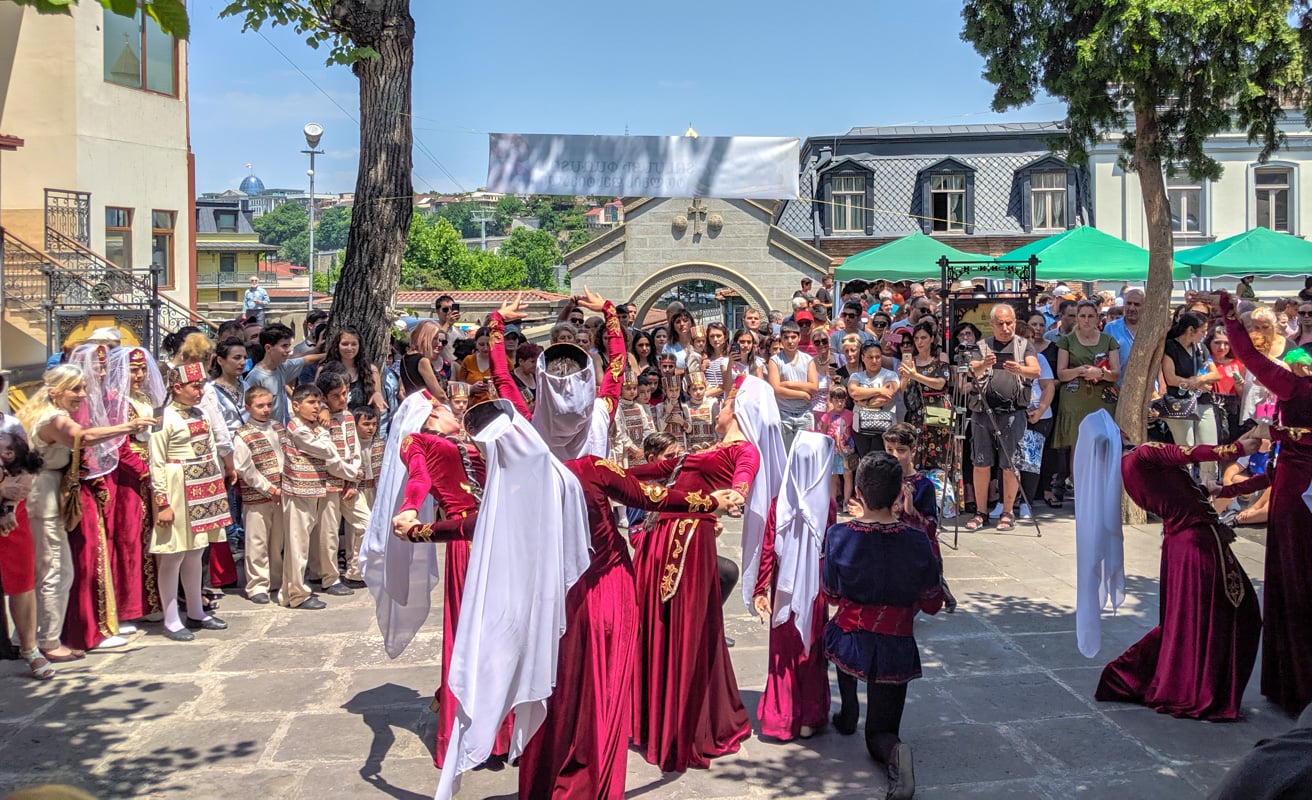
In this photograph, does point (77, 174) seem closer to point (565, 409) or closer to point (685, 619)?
point (565, 409)

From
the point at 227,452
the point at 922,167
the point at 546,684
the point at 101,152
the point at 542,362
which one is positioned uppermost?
the point at 922,167

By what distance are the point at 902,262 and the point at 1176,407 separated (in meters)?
7.28

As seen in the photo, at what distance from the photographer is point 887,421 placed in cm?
1038

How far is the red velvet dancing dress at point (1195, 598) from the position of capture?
571 cm

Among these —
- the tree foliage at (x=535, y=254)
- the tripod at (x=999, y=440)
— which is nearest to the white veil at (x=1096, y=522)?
the tripod at (x=999, y=440)

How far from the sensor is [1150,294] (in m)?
10.1

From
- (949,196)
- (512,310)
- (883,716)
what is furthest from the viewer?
(949,196)

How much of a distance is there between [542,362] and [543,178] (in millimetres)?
9363

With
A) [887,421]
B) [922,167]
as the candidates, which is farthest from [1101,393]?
[922,167]

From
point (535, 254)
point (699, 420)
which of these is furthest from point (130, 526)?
point (535, 254)

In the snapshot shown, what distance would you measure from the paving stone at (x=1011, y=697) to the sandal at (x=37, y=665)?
503 cm

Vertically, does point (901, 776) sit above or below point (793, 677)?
below

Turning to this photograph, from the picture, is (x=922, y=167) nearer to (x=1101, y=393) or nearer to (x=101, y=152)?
(x=101, y=152)

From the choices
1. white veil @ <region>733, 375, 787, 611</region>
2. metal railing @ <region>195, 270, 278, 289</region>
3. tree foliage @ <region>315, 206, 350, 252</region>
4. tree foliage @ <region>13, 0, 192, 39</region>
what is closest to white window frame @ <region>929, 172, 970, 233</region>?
white veil @ <region>733, 375, 787, 611</region>
